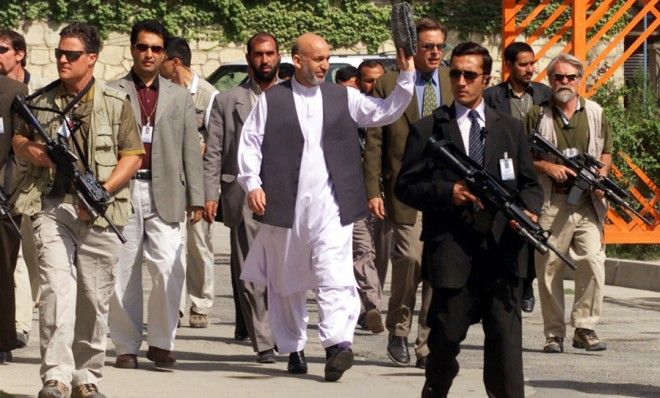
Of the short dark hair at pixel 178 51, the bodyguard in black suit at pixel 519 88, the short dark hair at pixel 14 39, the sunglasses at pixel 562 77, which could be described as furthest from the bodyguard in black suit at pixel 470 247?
the short dark hair at pixel 178 51

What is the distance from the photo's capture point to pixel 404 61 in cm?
954

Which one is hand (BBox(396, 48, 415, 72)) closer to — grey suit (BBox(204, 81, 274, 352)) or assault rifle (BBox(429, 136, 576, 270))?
assault rifle (BBox(429, 136, 576, 270))

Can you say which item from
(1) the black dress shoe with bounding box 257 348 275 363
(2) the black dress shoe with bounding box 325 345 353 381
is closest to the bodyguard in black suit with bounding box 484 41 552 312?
(1) the black dress shoe with bounding box 257 348 275 363

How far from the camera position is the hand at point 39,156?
29.2 feet

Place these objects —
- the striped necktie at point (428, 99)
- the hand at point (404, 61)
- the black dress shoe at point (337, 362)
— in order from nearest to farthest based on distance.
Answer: the hand at point (404, 61)
the black dress shoe at point (337, 362)
the striped necktie at point (428, 99)

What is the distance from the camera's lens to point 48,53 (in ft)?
103

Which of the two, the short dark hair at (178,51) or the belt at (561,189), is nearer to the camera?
the belt at (561,189)

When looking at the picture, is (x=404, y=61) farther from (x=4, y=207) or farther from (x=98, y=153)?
(x=4, y=207)

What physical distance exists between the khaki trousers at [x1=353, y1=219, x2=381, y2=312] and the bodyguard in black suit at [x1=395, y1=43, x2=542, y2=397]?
4195mm

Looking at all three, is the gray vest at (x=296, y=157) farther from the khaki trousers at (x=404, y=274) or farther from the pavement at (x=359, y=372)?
the pavement at (x=359, y=372)

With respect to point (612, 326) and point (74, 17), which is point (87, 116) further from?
point (74, 17)

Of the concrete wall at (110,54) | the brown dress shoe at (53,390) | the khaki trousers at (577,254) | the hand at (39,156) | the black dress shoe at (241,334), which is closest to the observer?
the brown dress shoe at (53,390)

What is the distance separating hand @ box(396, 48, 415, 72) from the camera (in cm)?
944

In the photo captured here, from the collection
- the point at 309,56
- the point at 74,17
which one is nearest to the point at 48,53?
the point at 74,17
